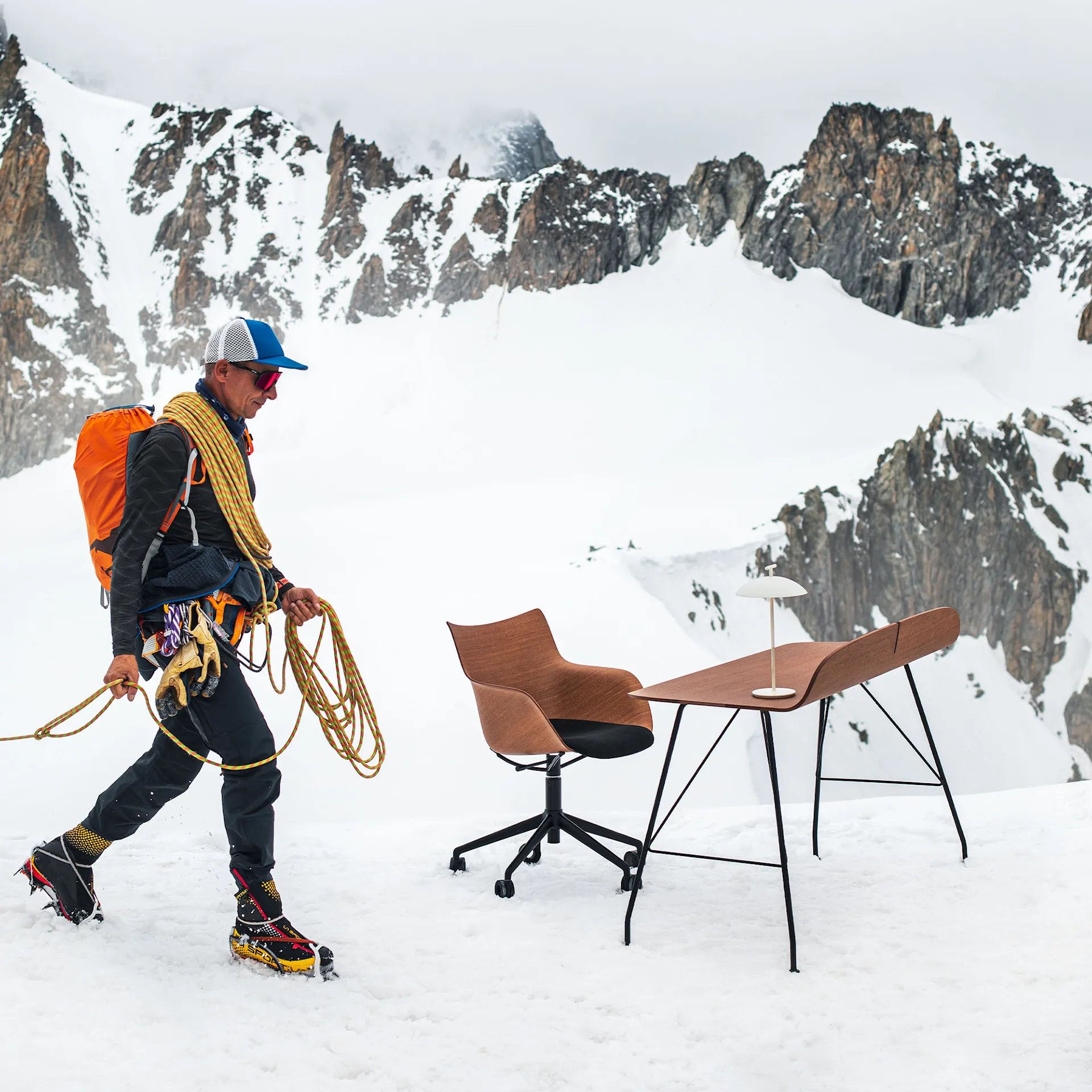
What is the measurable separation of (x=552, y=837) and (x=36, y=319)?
35.6 m

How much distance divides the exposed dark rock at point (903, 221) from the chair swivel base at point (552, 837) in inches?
1034

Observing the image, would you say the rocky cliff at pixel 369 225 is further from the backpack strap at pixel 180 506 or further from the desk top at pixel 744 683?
the backpack strap at pixel 180 506

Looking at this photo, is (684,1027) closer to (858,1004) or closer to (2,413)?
(858,1004)

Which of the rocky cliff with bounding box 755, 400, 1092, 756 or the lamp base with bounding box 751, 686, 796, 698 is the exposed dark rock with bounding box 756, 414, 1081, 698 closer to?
the rocky cliff with bounding box 755, 400, 1092, 756

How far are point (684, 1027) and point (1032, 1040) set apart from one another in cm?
79

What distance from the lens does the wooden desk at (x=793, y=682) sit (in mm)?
2613

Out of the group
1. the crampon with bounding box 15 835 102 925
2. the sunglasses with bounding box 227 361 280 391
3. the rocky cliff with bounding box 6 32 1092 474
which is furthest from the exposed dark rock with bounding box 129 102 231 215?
the crampon with bounding box 15 835 102 925

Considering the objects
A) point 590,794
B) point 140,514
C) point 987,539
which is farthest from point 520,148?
point 140,514

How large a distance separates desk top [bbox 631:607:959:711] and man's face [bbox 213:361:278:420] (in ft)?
4.42

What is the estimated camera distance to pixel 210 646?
2396mm

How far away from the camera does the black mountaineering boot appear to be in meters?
2.62

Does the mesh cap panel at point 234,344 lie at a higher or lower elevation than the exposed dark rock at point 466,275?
lower

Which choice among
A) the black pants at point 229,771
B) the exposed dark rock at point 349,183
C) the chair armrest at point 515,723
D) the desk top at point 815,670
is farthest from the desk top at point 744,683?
the exposed dark rock at point 349,183

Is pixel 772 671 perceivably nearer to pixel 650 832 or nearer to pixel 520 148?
pixel 650 832
